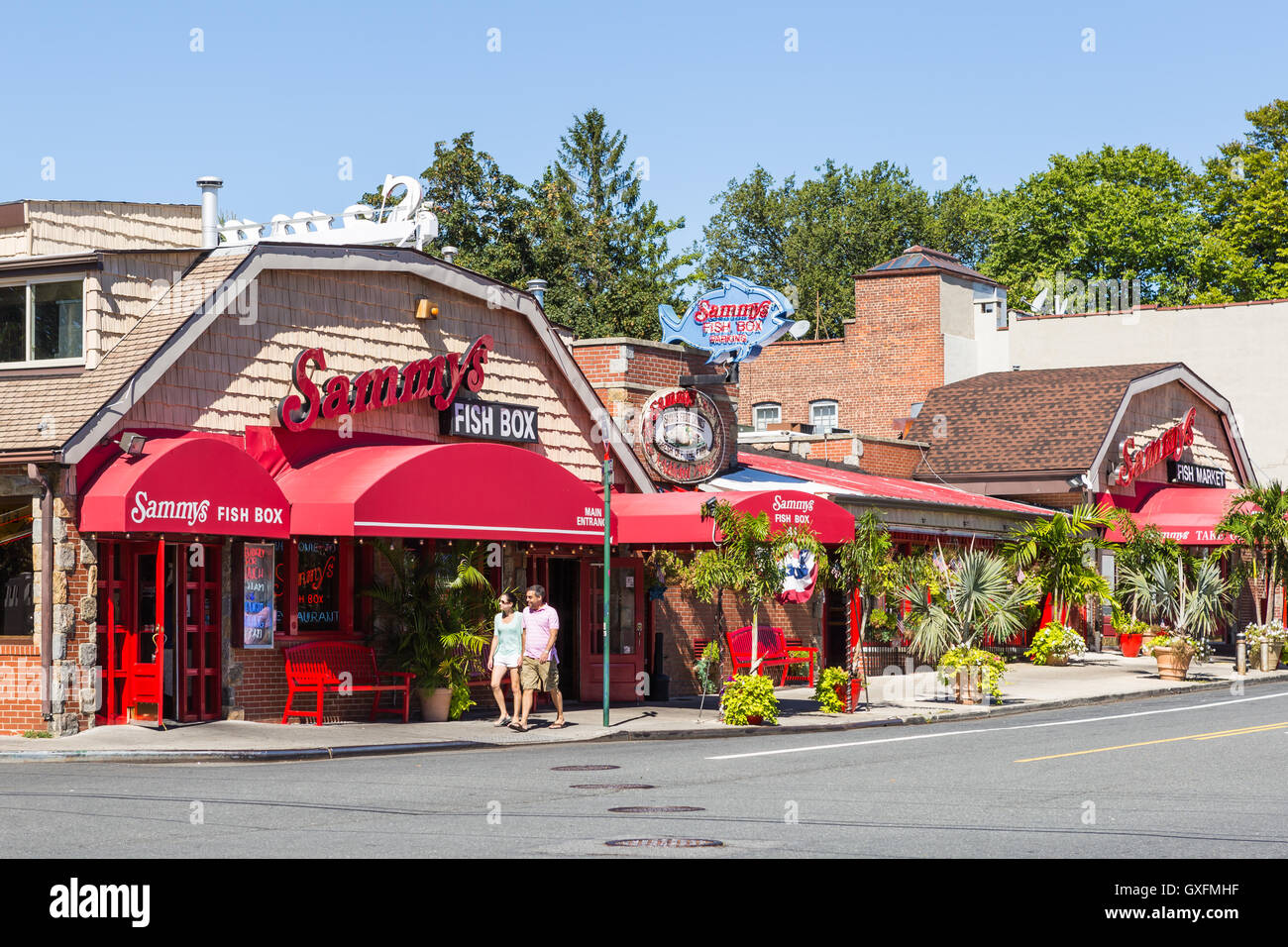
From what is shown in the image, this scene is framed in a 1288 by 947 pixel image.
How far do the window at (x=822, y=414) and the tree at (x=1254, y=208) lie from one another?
22266 millimetres

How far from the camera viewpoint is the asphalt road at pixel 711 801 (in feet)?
35.4

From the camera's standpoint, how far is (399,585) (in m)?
22.6

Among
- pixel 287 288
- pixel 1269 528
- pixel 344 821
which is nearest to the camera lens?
pixel 344 821

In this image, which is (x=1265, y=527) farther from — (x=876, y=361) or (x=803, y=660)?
(x=876, y=361)

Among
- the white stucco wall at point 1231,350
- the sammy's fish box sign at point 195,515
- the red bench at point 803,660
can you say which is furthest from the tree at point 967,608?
the white stucco wall at point 1231,350

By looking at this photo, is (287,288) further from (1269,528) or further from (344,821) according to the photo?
(1269,528)

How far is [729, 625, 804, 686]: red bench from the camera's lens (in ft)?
89.7

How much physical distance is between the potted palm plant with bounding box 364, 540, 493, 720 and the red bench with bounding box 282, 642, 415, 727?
34 centimetres

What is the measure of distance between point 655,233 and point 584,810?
56.7 m

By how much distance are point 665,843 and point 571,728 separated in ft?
34.9

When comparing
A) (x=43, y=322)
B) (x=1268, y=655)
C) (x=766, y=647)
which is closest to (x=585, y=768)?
(x=43, y=322)

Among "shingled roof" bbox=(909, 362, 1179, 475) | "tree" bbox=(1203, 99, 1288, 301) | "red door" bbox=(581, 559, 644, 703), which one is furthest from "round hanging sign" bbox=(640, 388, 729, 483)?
"tree" bbox=(1203, 99, 1288, 301)
